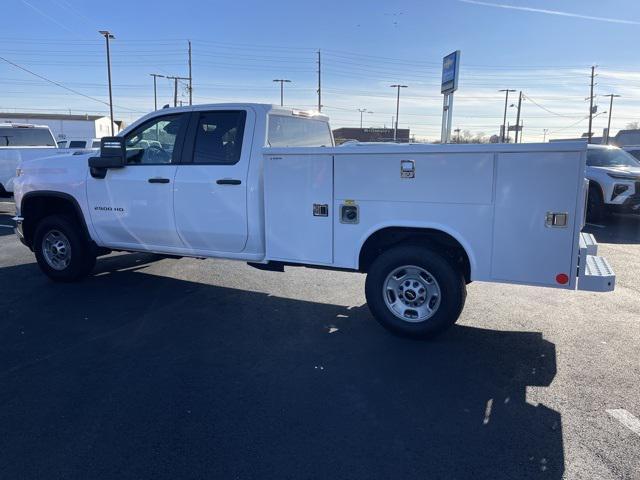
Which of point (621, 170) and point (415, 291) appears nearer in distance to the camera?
point (415, 291)

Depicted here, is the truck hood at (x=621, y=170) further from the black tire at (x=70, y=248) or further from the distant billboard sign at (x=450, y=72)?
the black tire at (x=70, y=248)

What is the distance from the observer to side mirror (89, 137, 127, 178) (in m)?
5.72

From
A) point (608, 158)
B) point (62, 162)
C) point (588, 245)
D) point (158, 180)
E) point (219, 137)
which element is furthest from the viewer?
point (608, 158)

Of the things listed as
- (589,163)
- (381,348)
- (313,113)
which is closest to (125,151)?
(313,113)

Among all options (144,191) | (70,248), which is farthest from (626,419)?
(70,248)

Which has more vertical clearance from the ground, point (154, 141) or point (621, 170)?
point (154, 141)

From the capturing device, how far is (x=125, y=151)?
5.85 metres

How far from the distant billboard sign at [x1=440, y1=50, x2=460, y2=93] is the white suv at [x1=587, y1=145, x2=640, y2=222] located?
4.12 meters

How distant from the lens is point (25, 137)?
561 inches

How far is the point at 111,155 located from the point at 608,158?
11179 millimetres

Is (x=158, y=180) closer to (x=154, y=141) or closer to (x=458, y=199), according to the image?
(x=154, y=141)

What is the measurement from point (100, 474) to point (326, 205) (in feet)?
9.45

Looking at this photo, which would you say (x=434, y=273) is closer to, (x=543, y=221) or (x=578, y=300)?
(x=543, y=221)

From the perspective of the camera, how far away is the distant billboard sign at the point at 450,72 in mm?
9898
